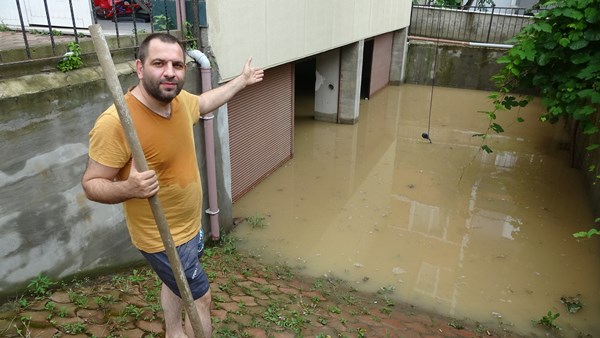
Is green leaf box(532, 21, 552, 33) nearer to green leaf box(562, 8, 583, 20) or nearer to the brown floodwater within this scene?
green leaf box(562, 8, 583, 20)

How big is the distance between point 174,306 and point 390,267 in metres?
3.34

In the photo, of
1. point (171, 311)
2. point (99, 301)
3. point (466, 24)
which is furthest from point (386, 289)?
point (466, 24)

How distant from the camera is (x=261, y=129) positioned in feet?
23.6

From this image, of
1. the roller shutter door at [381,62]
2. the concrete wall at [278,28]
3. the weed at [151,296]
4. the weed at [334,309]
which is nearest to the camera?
the weed at [151,296]

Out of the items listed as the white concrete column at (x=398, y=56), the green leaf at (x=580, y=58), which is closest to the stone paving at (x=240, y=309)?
the green leaf at (x=580, y=58)

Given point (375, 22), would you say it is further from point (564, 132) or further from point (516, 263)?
point (516, 263)

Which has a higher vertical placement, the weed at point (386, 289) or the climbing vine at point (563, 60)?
the climbing vine at point (563, 60)

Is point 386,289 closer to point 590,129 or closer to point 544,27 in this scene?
point 590,129

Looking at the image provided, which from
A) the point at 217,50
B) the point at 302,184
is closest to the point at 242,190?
the point at 302,184

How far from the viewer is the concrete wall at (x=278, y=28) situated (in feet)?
16.2

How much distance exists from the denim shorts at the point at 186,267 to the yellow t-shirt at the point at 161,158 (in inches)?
2.0

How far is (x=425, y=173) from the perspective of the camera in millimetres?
8234

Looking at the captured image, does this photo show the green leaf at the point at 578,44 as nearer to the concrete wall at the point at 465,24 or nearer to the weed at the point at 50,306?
the weed at the point at 50,306

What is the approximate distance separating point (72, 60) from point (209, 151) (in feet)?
6.13
